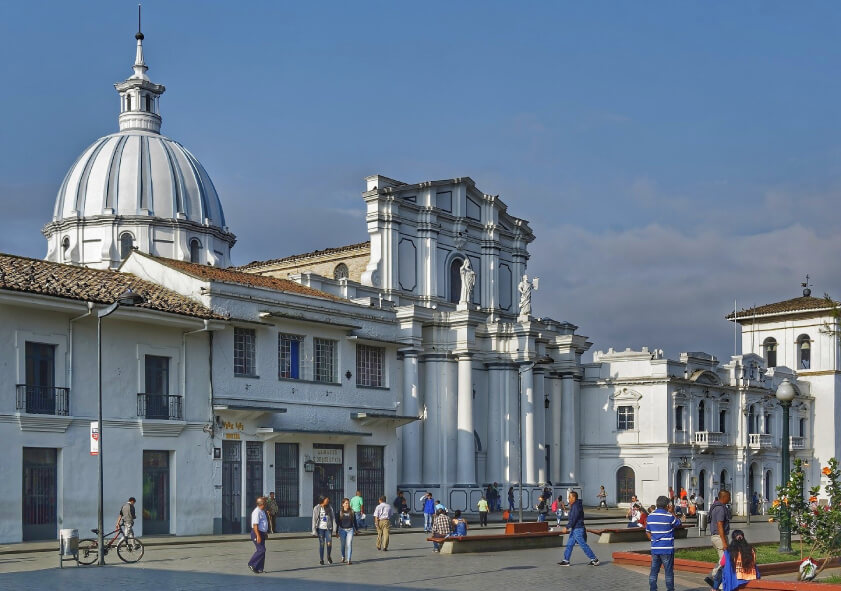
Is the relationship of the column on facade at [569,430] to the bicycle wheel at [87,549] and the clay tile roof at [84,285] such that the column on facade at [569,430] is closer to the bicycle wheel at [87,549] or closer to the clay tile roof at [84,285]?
the clay tile roof at [84,285]

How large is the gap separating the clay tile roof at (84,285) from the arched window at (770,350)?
182ft

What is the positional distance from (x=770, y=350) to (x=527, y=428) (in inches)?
1257

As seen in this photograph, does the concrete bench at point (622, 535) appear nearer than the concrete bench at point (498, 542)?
No

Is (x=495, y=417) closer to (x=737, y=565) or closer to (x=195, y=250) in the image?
(x=195, y=250)

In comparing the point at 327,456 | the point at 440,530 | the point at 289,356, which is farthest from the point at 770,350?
the point at 440,530

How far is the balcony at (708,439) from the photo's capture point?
230ft

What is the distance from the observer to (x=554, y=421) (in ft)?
218

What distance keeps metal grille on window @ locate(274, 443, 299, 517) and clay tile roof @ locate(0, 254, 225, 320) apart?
5.91 meters

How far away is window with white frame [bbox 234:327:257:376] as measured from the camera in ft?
137

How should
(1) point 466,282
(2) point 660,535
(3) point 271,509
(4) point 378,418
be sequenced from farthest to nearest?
(1) point 466,282 < (4) point 378,418 < (3) point 271,509 < (2) point 660,535

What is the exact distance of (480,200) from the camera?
65.5 m

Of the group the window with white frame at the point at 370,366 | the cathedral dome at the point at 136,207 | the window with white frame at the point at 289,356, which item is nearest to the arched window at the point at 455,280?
the cathedral dome at the point at 136,207

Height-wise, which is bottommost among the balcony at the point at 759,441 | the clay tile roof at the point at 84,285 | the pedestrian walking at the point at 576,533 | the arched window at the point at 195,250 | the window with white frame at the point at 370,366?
the balcony at the point at 759,441

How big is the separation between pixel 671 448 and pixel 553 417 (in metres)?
7.26
